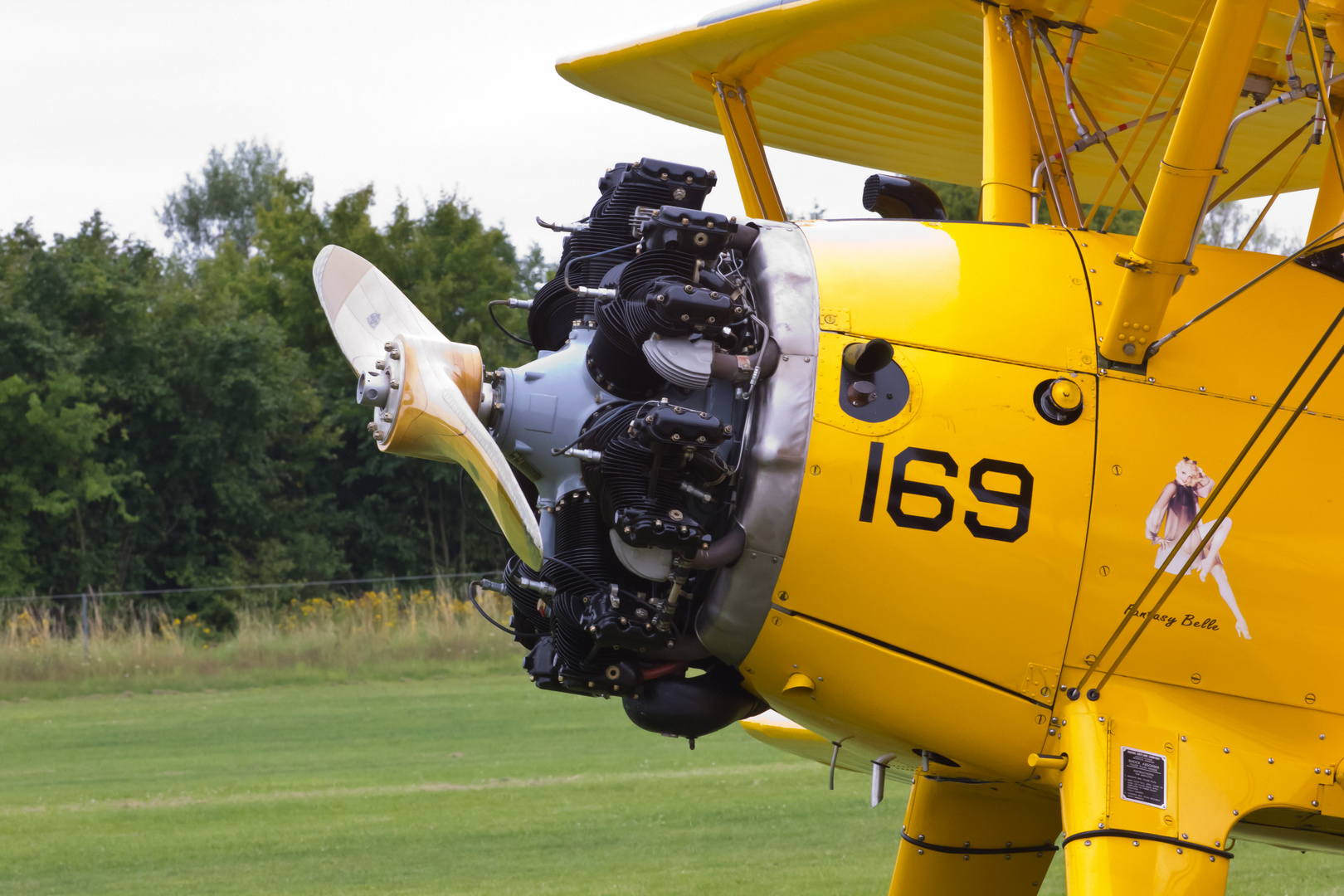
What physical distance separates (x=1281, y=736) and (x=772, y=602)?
1699 millimetres

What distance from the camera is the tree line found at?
30.8 metres

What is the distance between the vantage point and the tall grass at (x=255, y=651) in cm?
2133

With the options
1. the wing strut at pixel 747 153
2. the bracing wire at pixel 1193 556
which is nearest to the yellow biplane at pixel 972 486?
the bracing wire at pixel 1193 556

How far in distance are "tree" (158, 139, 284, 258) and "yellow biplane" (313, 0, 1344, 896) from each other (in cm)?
6783

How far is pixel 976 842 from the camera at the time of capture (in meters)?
5.63

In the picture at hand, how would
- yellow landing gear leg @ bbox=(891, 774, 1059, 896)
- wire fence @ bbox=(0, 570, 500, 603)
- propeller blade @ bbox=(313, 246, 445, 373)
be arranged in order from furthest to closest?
1. wire fence @ bbox=(0, 570, 500, 603)
2. yellow landing gear leg @ bbox=(891, 774, 1059, 896)
3. propeller blade @ bbox=(313, 246, 445, 373)

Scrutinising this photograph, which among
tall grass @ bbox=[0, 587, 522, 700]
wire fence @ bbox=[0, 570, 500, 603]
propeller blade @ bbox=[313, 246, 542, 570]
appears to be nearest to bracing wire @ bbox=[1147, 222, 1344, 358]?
propeller blade @ bbox=[313, 246, 542, 570]

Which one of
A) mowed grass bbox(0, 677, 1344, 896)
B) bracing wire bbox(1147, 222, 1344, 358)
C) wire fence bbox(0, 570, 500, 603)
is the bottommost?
mowed grass bbox(0, 677, 1344, 896)

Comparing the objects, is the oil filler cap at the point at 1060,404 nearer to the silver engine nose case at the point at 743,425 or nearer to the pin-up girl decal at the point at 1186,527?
the pin-up girl decal at the point at 1186,527

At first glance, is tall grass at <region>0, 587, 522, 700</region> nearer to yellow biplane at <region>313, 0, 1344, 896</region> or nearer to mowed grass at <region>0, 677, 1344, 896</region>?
mowed grass at <region>0, 677, 1344, 896</region>

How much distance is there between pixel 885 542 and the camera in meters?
4.31

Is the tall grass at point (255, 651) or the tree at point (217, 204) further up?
the tree at point (217, 204)

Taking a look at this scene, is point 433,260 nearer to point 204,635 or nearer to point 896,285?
point 204,635

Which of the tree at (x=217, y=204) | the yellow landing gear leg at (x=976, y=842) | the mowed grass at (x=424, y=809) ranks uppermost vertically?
the tree at (x=217, y=204)
